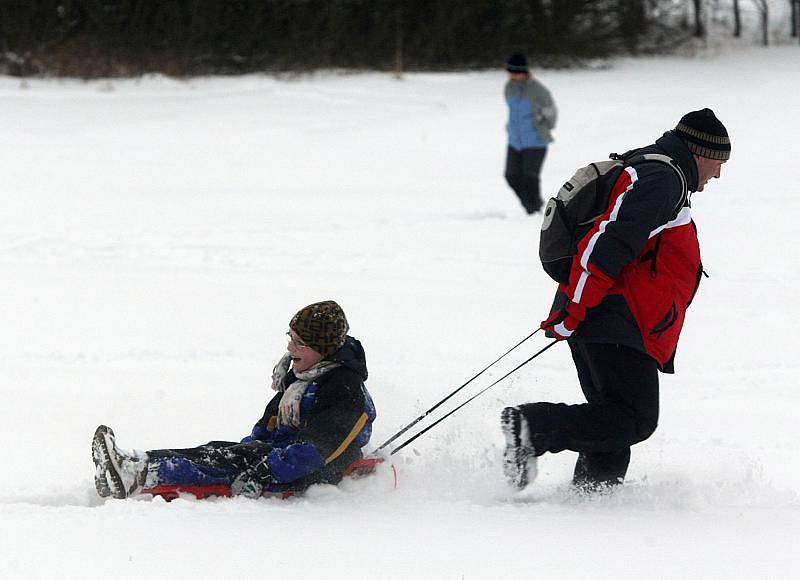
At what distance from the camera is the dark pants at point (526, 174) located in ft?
31.7

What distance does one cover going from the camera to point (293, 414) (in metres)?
4.03

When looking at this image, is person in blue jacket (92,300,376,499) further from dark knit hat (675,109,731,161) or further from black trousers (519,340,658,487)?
dark knit hat (675,109,731,161)

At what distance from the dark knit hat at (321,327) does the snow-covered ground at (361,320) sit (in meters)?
0.54

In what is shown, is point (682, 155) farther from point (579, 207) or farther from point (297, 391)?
point (297, 391)

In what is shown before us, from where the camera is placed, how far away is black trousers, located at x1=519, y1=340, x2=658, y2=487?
3777 millimetres

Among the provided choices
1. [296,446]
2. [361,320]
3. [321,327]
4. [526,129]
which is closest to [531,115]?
[526,129]

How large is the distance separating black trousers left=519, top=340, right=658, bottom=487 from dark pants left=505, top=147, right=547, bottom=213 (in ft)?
19.4

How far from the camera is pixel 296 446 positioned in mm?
3877

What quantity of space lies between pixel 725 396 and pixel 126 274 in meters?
4.19

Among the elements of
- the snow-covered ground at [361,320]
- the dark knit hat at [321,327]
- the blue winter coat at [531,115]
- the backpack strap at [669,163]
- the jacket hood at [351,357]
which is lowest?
the snow-covered ground at [361,320]

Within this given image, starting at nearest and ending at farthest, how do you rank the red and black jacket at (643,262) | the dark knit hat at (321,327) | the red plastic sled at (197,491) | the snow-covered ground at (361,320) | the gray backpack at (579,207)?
the snow-covered ground at (361,320) → the red and black jacket at (643,262) → the gray backpack at (579,207) → the red plastic sled at (197,491) → the dark knit hat at (321,327)

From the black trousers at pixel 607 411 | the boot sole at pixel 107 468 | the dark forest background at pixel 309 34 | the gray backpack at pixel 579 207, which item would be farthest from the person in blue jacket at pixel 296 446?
the dark forest background at pixel 309 34

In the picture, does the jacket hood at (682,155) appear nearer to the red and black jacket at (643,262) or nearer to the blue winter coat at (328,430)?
the red and black jacket at (643,262)

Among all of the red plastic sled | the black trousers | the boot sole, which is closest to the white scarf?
the red plastic sled
